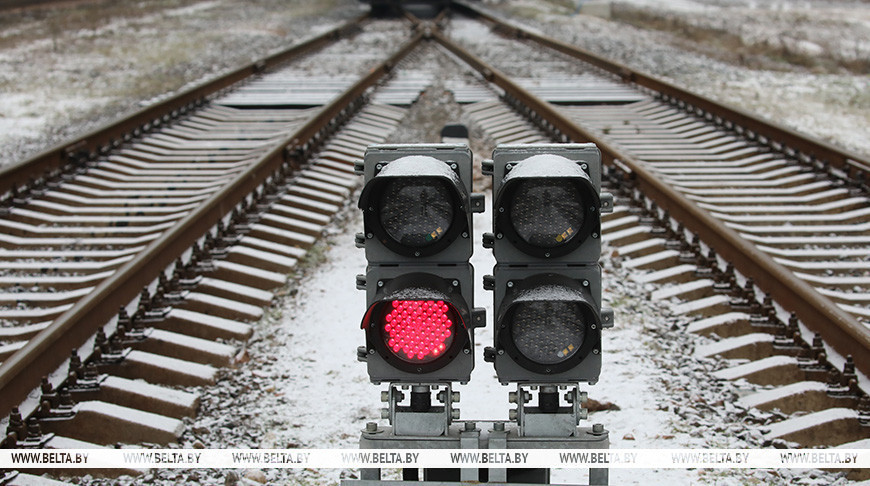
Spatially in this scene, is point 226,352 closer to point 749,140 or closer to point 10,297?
point 10,297

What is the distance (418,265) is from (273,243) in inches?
162

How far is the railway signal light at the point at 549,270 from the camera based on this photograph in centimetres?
259

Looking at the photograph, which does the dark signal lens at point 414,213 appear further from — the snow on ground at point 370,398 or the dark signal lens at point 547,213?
the snow on ground at point 370,398

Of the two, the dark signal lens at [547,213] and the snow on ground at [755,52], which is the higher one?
the snow on ground at [755,52]

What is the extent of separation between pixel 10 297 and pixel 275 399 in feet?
7.67

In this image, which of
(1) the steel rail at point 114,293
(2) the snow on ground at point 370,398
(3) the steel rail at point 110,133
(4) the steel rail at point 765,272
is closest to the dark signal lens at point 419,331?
(2) the snow on ground at point 370,398

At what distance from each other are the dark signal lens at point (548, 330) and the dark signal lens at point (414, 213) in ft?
1.11

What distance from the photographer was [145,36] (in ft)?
74.5

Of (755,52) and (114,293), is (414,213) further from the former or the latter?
(755,52)

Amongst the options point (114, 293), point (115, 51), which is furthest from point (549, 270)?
point (115, 51)

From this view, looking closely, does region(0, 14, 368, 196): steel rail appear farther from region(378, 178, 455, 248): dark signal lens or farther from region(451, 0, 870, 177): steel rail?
region(451, 0, 870, 177): steel rail

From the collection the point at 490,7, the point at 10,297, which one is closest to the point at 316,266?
the point at 10,297

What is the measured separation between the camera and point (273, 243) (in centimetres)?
664

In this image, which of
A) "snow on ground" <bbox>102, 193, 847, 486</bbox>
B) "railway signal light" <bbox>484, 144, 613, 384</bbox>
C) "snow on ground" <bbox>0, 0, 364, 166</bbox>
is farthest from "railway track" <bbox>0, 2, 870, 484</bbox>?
"snow on ground" <bbox>0, 0, 364, 166</bbox>
